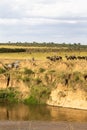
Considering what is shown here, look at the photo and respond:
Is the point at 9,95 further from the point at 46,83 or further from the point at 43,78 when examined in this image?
the point at 46,83

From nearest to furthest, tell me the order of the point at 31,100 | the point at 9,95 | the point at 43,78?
the point at 31,100, the point at 9,95, the point at 43,78

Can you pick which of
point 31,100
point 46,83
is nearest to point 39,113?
point 31,100

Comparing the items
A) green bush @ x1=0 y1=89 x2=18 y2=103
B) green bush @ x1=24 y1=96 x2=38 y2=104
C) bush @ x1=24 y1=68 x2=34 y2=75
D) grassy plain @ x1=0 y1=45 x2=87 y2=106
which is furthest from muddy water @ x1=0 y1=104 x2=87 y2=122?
bush @ x1=24 y1=68 x2=34 y2=75

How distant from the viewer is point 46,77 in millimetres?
81312

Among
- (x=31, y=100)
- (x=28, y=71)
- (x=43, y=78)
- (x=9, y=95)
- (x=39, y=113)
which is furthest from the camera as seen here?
(x=28, y=71)

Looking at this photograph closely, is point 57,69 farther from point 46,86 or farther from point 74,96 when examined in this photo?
point 74,96

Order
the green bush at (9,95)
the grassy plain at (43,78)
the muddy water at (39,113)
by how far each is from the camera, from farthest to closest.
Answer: the green bush at (9,95) → the grassy plain at (43,78) → the muddy water at (39,113)

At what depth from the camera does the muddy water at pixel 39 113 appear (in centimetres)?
6656

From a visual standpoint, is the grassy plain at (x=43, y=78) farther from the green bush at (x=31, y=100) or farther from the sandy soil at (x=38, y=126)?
the sandy soil at (x=38, y=126)

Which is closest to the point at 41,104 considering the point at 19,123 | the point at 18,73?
the point at 18,73

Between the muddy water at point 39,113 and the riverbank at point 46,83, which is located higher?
the riverbank at point 46,83

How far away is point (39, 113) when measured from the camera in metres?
71.8

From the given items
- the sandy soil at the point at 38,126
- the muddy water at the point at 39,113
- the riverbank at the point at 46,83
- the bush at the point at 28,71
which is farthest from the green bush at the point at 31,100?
the sandy soil at the point at 38,126

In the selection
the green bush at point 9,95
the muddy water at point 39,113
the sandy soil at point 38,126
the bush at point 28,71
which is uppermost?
the bush at point 28,71
